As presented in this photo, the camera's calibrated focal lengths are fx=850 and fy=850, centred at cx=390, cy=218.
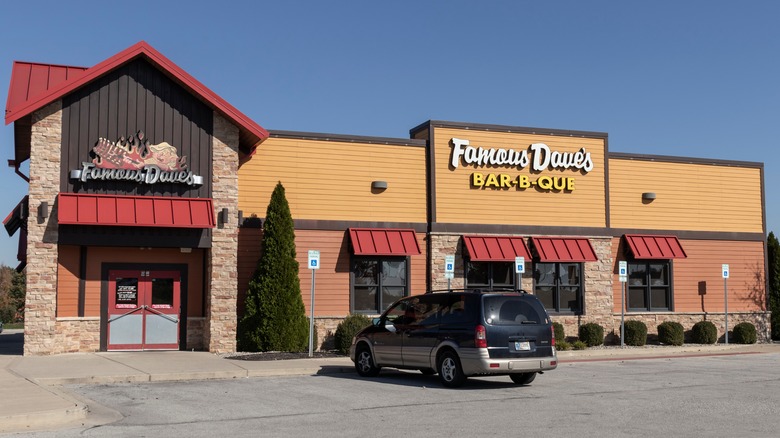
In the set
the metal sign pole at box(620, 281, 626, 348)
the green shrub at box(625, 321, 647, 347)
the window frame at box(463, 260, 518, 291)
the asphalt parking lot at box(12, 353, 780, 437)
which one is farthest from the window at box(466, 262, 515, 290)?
the asphalt parking lot at box(12, 353, 780, 437)

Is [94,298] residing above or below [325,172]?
below

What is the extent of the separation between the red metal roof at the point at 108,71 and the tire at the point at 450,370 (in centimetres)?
947

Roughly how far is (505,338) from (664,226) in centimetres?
1701

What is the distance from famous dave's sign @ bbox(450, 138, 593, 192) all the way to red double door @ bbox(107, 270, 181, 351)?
9.94 m

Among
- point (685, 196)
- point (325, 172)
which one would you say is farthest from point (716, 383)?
point (685, 196)

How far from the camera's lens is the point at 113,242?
2222 centimetres

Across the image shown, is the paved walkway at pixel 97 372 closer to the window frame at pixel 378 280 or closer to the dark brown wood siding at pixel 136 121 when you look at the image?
the dark brown wood siding at pixel 136 121

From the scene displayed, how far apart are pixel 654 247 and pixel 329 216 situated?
11892mm

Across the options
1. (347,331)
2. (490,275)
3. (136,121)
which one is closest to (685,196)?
(490,275)

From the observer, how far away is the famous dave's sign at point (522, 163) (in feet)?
91.8

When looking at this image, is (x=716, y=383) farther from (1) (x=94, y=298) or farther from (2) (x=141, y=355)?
(1) (x=94, y=298)

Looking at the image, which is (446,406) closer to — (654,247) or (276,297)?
(276,297)

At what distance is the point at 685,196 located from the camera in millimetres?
31281

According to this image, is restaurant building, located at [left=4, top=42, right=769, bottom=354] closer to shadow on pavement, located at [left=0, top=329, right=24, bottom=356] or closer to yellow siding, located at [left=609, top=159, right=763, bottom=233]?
yellow siding, located at [left=609, top=159, right=763, bottom=233]
